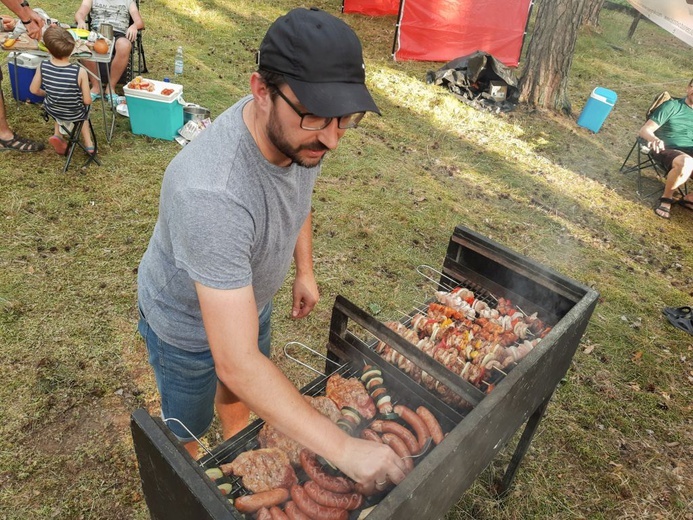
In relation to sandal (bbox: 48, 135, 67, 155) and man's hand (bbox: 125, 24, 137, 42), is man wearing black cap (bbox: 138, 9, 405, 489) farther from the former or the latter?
man's hand (bbox: 125, 24, 137, 42)

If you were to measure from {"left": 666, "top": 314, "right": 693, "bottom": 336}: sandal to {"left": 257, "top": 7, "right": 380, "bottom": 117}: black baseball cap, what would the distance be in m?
5.33

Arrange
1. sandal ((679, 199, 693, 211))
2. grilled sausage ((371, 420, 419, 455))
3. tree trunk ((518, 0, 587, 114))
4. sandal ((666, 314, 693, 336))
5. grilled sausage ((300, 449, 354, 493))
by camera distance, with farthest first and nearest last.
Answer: tree trunk ((518, 0, 587, 114)) → sandal ((679, 199, 693, 211)) → sandal ((666, 314, 693, 336)) → grilled sausage ((371, 420, 419, 455)) → grilled sausage ((300, 449, 354, 493))

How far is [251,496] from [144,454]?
1.54ft

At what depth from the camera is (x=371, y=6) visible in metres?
13.8

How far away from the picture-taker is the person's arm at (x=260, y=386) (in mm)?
1715

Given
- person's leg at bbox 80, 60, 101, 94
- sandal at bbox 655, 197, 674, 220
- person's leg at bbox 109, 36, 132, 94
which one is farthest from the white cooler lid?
sandal at bbox 655, 197, 674, 220

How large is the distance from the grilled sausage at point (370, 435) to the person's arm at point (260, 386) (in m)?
0.59

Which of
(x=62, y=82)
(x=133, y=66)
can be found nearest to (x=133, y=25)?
(x=133, y=66)

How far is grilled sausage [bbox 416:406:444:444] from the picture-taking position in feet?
7.85

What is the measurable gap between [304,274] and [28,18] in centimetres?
584

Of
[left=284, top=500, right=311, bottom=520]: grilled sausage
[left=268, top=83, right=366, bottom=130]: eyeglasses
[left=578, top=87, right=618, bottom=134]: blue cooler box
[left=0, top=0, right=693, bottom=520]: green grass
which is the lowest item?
[left=0, top=0, right=693, bottom=520]: green grass

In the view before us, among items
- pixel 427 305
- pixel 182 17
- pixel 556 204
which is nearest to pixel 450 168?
pixel 556 204

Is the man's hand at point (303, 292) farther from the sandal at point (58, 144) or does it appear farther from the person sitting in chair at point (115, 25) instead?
the person sitting in chair at point (115, 25)

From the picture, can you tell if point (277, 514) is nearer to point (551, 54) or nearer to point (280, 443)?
point (280, 443)
